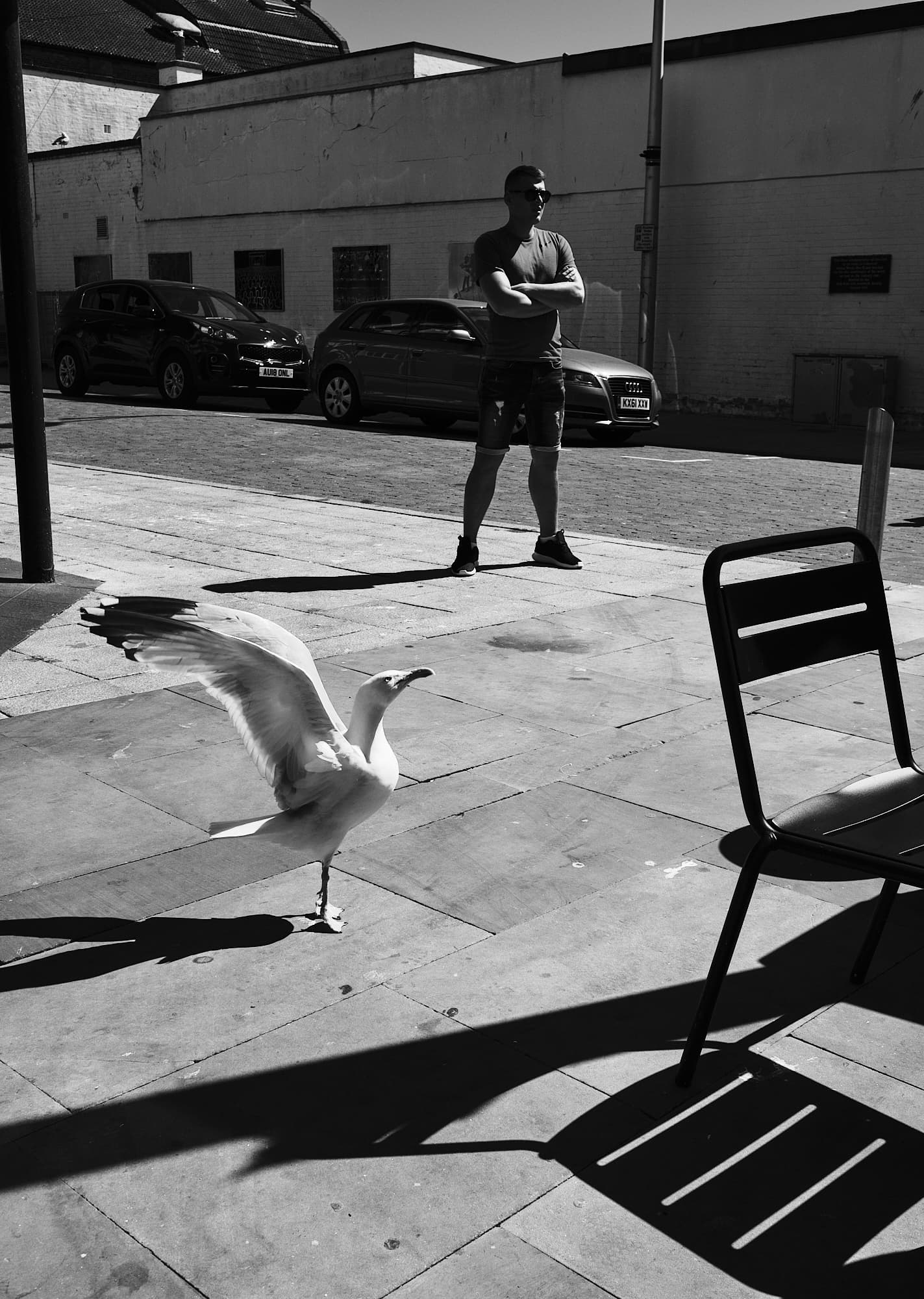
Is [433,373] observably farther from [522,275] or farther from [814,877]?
[814,877]

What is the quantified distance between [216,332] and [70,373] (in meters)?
3.13

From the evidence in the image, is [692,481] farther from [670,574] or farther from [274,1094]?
[274,1094]

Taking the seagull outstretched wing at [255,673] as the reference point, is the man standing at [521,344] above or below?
above

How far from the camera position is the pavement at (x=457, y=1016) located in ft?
7.30

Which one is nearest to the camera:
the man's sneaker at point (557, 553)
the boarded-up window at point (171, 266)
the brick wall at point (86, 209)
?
the man's sneaker at point (557, 553)

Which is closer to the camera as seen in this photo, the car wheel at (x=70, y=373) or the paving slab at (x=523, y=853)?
the paving slab at (x=523, y=853)

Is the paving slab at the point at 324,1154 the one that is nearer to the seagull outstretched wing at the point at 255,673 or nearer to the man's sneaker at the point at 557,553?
the seagull outstretched wing at the point at 255,673

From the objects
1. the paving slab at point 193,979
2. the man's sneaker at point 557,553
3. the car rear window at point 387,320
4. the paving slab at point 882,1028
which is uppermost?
the car rear window at point 387,320

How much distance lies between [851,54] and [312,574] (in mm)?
15477

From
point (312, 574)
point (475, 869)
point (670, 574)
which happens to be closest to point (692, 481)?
point (670, 574)

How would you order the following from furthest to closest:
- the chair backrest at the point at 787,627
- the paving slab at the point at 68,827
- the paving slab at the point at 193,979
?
the paving slab at the point at 68,827, the paving slab at the point at 193,979, the chair backrest at the point at 787,627

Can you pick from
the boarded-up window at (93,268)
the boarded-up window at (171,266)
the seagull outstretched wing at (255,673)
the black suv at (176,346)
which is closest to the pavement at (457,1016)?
the seagull outstretched wing at (255,673)

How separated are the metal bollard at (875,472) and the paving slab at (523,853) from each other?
275cm

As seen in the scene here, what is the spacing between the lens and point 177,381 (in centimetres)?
1967
